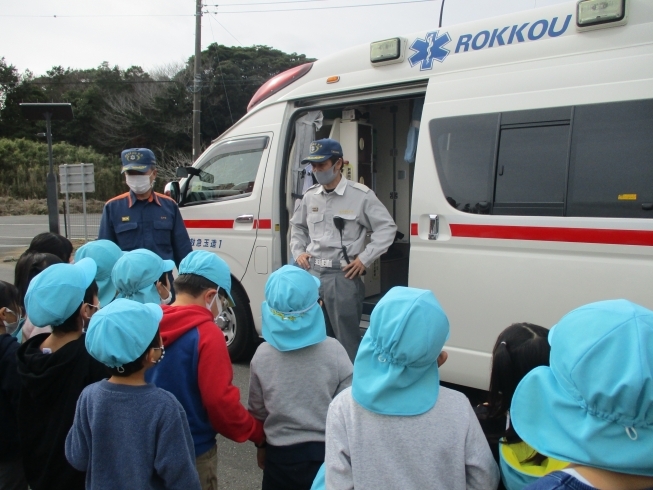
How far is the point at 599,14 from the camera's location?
294 centimetres

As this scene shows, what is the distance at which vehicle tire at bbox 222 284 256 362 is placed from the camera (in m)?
4.83

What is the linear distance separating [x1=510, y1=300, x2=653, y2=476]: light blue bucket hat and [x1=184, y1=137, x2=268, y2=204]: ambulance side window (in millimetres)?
3945

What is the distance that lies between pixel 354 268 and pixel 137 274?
178 centimetres

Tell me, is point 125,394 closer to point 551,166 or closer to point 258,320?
point 551,166

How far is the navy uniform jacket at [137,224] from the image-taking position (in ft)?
13.1

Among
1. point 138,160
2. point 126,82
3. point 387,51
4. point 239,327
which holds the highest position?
point 126,82

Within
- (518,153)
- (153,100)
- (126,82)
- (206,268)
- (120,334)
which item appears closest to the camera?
(120,334)

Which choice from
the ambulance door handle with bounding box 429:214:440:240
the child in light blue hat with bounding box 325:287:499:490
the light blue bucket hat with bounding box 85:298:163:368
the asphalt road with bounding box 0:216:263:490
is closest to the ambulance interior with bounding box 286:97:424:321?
the asphalt road with bounding box 0:216:263:490

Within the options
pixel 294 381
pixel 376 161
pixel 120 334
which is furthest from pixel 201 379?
pixel 376 161

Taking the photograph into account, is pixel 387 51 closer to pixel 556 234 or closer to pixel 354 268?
pixel 354 268

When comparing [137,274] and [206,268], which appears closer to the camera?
[206,268]

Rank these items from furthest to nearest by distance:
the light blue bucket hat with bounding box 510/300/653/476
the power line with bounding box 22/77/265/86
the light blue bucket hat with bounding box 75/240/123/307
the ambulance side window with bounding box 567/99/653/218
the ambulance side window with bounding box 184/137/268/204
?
the power line with bounding box 22/77/265/86, the ambulance side window with bounding box 184/137/268/204, the light blue bucket hat with bounding box 75/240/123/307, the ambulance side window with bounding box 567/99/653/218, the light blue bucket hat with bounding box 510/300/653/476

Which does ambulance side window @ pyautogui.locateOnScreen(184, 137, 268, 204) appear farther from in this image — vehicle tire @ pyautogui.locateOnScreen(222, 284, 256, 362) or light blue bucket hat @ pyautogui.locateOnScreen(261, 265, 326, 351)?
light blue bucket hat @ pyautogui.locateOnScreen(261, 265, 326, 351)

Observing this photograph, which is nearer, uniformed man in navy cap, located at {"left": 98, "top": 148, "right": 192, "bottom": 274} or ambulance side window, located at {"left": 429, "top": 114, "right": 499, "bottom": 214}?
ambulance side window, located at {"left": 429, "top": 114, "right": 499, "bottom": 214}
